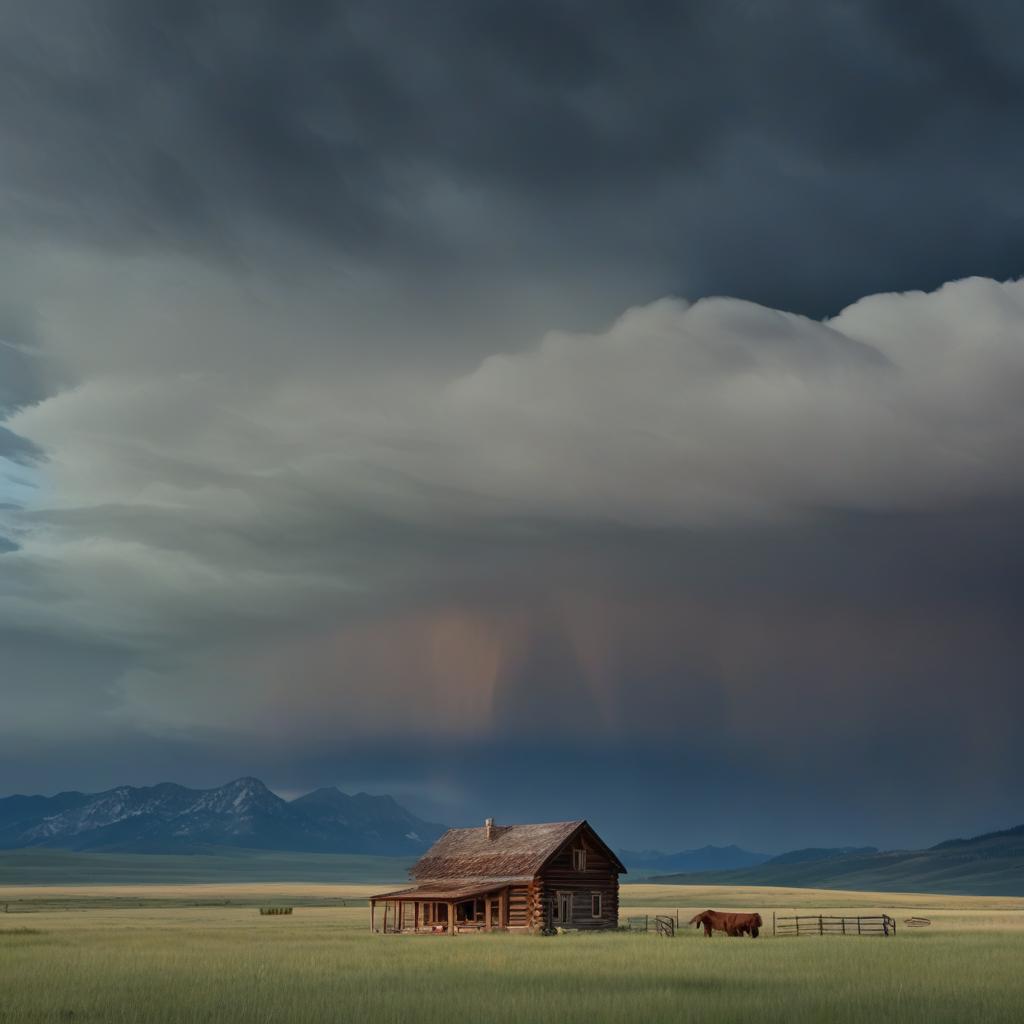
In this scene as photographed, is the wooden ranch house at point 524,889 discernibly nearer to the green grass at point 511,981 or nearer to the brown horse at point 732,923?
the brown horse at point 732,923

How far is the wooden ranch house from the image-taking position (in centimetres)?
6425

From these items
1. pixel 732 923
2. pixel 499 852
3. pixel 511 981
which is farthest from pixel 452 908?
pixel 511 981

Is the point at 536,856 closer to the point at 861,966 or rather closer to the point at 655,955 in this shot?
the point at 655,955

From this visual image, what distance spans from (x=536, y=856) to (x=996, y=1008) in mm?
43495

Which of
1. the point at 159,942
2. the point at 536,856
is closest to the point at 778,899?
the point at 536,856

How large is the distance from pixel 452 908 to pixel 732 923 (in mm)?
16043

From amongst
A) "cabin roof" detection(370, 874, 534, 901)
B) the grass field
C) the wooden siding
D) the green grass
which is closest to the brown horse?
the grass field

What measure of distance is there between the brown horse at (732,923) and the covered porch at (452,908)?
11562mm

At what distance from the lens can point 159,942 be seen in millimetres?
50781

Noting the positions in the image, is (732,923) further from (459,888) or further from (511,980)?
(511,980)

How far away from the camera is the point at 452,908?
214ft

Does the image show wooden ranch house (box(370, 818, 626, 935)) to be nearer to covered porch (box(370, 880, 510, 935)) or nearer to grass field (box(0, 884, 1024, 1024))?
covered porch (box(370, 880, 510, 935))

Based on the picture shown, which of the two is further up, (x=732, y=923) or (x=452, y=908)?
(x=452, y=908)

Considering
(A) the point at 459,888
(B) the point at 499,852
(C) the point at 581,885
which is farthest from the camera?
(B) the point at 499,852
